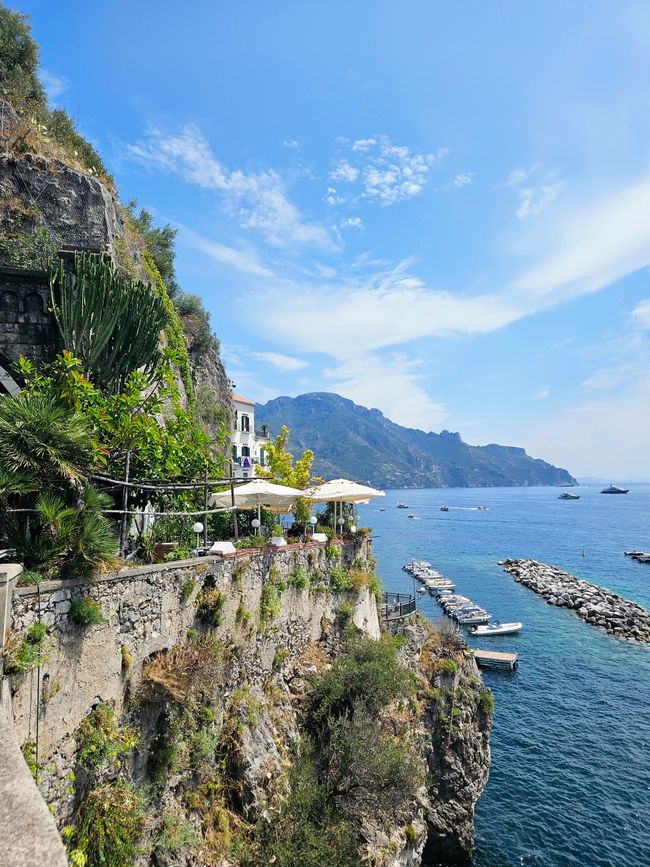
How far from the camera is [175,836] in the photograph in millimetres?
9977

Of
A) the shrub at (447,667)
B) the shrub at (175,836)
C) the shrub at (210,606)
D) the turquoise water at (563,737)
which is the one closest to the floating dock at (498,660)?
the turquoise water at (563,737)

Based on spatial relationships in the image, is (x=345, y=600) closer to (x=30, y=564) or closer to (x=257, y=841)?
(x=257, y=841)

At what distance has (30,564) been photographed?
28.2ft

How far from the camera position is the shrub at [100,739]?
8.68m

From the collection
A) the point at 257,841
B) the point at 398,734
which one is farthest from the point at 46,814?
the point at 398,734

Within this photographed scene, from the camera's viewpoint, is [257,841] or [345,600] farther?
[345,600]

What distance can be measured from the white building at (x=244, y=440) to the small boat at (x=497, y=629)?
27.2 m

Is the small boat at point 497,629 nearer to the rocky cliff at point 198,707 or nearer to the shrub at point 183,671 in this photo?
the rocky cliff at point 198,707

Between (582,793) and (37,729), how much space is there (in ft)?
95.6

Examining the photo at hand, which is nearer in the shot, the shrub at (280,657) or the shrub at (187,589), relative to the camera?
the shrub at (187,589)

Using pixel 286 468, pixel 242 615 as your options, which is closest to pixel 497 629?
pixel 286 468

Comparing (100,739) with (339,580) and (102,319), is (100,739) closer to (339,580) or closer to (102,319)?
(102,319)

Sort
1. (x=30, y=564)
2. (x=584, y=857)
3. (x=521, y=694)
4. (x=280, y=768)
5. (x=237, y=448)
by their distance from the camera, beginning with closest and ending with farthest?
(x=30, y=564)
(x=280, y=768)
(x=584, y=857)
(x=521, y=694)
(x=237, y=448)

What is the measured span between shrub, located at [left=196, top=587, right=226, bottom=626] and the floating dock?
34.5 m
